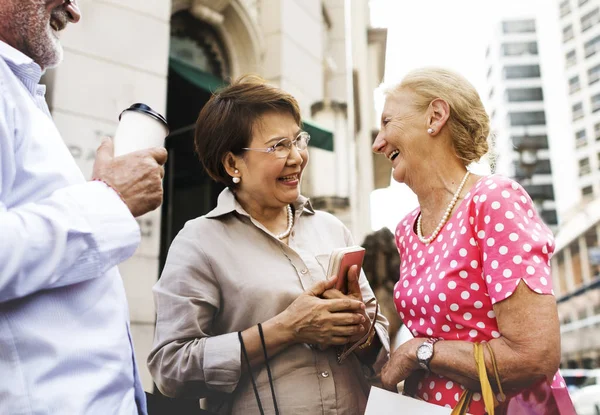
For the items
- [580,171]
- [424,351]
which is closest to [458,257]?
[424,351]

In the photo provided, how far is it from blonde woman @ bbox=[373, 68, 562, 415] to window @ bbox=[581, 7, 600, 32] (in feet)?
267

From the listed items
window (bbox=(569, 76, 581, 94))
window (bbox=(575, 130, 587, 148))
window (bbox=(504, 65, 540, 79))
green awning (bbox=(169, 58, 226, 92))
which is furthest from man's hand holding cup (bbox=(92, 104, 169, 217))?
window (bbox=(504, 65, 540, 79))

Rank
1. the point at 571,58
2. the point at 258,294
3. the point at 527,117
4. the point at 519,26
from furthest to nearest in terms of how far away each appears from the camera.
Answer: the point at 519,26 < the point at 527,117 < the point at 571,58 < the point at 258,294

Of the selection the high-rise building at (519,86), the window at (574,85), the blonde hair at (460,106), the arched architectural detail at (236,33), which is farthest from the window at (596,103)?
the blonde hair at (460,106)

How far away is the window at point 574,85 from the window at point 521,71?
17.7 m

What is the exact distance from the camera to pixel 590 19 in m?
73.6

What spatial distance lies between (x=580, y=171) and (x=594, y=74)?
38.6 feet

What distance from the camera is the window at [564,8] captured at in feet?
256

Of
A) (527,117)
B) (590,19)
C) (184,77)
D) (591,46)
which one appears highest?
(590,19)

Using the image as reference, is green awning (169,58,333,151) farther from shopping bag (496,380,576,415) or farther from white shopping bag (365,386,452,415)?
shopping bag (496,380,576,415)

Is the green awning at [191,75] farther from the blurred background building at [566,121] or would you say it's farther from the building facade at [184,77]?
the blurred background building at [566,121]

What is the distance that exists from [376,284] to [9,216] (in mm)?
3385

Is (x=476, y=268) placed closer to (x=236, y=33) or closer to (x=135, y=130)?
(x=135, y=130)

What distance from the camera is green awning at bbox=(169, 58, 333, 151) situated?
719cm
